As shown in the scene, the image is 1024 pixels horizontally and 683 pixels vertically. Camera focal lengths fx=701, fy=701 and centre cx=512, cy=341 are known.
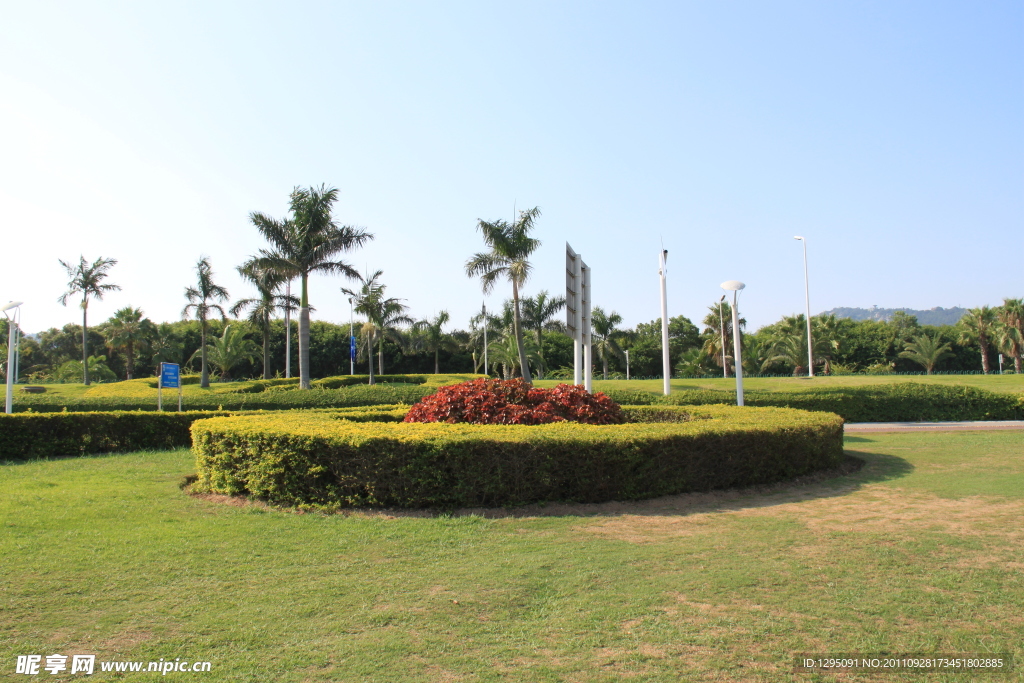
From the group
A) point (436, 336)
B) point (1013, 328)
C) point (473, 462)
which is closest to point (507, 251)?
point (473, 462)

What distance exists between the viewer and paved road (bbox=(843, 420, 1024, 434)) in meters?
16.5

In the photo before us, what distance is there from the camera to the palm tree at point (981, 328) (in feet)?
172

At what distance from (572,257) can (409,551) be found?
27.6ft

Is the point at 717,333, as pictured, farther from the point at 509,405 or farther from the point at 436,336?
the point at 509,405

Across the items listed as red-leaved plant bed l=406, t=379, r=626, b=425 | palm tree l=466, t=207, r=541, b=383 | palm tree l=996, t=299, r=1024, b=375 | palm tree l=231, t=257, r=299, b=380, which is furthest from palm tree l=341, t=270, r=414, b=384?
palm tree l=996, t=299, r=1024, b=375

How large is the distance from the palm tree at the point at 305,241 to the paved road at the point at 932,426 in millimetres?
18212

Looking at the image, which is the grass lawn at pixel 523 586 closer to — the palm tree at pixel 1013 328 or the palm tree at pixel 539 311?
the palm tree at pixel 539 311

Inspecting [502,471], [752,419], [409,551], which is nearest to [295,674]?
[409,551]

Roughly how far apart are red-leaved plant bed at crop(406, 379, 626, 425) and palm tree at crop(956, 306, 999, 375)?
53007 millimetres

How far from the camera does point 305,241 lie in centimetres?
2608

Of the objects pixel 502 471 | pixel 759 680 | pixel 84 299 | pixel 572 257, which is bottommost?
pixel 759 680

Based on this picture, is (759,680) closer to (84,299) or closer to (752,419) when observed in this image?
(752,419)

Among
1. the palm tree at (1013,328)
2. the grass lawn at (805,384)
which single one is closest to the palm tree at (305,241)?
the grass lawn at (805,384)

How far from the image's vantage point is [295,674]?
3.50 meters
